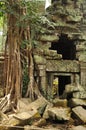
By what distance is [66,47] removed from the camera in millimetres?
11375

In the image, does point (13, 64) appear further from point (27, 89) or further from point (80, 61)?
point (80, 61)

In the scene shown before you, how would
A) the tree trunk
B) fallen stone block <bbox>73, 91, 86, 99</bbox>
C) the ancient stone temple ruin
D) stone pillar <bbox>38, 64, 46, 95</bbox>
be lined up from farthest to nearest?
the ancient stone temple ruin < stone pillar <bbox>38, 64, 46, 95</bbox> < fallen stone block <bbox>73, 91, 86, 99</bbox> < the tree trunk

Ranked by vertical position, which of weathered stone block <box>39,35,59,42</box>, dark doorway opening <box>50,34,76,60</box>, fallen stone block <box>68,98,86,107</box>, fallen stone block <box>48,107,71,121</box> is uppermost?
weathered stone block <box>39,35,59,42</box>

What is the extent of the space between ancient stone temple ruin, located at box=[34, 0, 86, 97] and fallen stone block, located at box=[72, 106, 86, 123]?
1487mm

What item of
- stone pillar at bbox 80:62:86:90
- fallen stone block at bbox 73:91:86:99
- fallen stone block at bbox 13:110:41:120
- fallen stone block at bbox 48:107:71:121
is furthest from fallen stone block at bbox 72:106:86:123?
stone pillar at bbox 80:62:86:90

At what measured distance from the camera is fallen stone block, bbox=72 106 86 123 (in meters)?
6.70

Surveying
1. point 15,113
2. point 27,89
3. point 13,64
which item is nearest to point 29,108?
point 15,113

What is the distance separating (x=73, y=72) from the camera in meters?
9.43

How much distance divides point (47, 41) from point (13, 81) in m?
2.38

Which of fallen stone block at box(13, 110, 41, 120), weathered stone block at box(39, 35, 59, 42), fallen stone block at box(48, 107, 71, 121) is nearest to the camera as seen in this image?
fallen stone block at box(13, 110, 41, 120)

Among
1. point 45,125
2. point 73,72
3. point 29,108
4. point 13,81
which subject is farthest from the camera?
point 73,72

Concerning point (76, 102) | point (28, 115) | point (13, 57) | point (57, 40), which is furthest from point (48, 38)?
point (28, 115)

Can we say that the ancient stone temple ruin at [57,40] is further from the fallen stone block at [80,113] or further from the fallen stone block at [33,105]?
the fallen stone block at [80,113]

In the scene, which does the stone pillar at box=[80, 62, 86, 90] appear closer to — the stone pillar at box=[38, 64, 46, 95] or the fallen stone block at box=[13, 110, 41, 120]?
the stone pillar at box=[38, 64, 46, 95]
